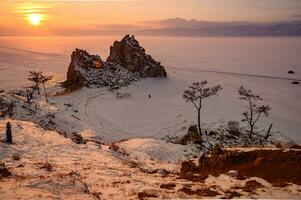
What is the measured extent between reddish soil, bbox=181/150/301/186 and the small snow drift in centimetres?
5279

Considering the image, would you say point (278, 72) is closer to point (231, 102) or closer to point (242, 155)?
point (231, 102)

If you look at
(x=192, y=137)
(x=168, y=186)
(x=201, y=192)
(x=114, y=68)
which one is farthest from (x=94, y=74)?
(x=201, y=192)

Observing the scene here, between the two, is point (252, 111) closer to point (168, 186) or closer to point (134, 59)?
point (168, 186)

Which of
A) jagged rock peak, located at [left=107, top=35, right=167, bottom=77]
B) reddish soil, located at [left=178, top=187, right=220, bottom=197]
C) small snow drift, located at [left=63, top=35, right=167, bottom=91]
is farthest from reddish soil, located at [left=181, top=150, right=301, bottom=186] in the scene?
jagged rock peak, located at [left=107, top=35, right=167, bottom=77]

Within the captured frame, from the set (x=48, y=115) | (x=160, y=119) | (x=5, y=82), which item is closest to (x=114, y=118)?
(x=160, y=119)

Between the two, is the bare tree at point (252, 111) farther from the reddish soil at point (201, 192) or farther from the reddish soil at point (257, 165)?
the reddish soil at point (201, 192)

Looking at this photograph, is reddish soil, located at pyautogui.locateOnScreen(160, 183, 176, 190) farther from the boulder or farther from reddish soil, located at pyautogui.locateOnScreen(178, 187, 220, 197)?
the boulder

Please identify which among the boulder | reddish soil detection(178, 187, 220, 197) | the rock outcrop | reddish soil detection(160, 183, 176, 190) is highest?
the rock outcrop

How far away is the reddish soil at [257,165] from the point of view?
1942cm

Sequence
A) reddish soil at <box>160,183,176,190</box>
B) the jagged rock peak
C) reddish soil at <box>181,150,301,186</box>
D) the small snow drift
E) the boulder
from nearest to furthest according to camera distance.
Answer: reddish soil at <box>160,183,176,190</box> → reddish soil at <box>181,150,301,186</box> → the boulder → the small snow drift → the jagged rock peak

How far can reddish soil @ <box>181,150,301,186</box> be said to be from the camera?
1942cm

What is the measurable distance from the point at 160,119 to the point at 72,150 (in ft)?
93.5

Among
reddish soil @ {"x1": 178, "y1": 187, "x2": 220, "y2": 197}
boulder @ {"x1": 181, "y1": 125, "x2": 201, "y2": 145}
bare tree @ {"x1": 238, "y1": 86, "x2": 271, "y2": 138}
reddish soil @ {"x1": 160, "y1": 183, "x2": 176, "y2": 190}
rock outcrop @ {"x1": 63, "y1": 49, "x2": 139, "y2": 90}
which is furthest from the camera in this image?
rock outcrop @ {"x1": 63, "y1": 49, "x2": 139, "y2": 90}

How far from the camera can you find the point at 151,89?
77.9 metres
